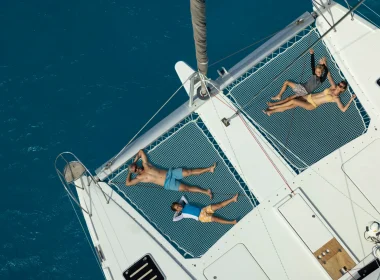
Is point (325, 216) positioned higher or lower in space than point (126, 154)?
lower

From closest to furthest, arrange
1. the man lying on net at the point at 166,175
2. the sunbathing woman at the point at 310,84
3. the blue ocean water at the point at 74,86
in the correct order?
the man lying on net at the point at 166,175 < the sunbathing woman at the point at 310,84 < the blue ocean water at the point at 74,86

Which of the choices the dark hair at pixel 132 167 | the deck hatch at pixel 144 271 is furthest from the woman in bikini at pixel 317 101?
the deck hatch at pixel 144 271

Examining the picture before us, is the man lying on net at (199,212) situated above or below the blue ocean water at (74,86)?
below

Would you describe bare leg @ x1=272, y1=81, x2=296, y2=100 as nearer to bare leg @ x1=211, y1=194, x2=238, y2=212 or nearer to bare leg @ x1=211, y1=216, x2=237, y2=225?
bare leg @ x1=211, y1=194, x2=238, y2=212

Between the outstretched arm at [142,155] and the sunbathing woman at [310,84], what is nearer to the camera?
the outstretched arm at [142,155]

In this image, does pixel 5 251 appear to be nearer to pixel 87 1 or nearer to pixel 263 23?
pixel 87 1

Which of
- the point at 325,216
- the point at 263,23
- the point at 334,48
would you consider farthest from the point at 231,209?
the point at 263,23

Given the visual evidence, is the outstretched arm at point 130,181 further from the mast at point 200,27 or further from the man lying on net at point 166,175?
the mast at point 200,27
